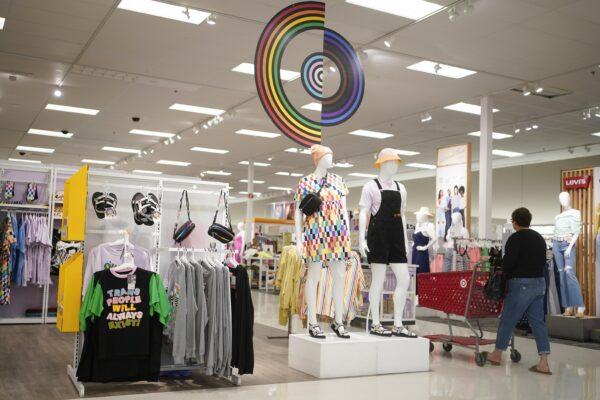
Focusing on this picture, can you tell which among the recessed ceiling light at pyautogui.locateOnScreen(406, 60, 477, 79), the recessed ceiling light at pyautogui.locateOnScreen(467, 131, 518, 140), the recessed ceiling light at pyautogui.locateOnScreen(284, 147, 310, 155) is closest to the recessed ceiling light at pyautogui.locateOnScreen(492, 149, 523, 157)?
the recessed ceiling light at pyautogui.locateOnScreen(467, 131, 518, 140)

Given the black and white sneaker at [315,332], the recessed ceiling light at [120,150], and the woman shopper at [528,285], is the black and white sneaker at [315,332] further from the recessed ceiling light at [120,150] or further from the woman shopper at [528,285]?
the recessed ceiling light at [120,150]

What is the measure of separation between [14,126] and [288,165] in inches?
337

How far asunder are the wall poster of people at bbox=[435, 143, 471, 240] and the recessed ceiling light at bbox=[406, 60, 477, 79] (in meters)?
1.37

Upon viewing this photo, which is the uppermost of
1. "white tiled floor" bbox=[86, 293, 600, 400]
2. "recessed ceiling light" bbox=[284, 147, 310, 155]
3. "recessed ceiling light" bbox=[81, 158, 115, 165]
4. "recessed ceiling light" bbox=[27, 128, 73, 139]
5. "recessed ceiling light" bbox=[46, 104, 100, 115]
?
"recessed ceiling light" bbox=[46, 104, 100, 115]

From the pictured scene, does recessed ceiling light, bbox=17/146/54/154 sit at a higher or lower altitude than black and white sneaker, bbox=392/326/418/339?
higher

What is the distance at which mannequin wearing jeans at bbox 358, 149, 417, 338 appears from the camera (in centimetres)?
550

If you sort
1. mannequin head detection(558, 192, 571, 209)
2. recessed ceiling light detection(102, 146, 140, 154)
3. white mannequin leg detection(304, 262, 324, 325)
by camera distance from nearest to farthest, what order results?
1. white mannequin leg detection(304, 262, 324, 325)
2. mannequin head detection(558, 192, 571, 209)
3. recessed ceiling light detection(102, 146, 140, 154)

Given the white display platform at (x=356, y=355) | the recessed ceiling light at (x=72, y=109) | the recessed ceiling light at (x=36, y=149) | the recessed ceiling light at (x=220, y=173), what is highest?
the recessed ceiling light at (x=72, y=109)

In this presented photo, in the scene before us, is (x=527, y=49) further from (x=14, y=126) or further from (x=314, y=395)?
(x=14, y=126)

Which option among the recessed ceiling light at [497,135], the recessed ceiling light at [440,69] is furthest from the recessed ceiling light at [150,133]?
the recessed ceiling light at [440,69]

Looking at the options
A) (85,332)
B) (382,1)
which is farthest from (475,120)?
(85,332)

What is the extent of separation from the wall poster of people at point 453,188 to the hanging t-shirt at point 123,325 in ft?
23.4

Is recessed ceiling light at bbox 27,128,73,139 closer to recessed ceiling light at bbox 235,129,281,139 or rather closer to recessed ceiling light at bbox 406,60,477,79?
recessed ceiling light at bbox 235,129,281,139

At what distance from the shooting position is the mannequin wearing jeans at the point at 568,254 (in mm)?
8711
